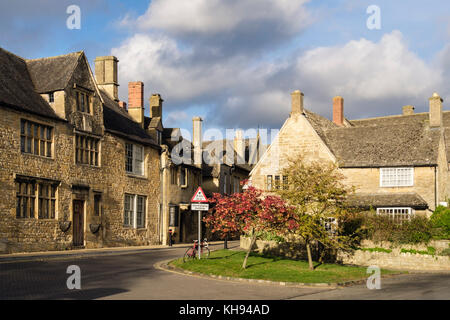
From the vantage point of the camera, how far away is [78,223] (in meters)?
31.7

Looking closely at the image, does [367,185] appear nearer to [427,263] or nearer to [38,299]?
[427,263]

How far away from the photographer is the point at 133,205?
3731 centimetres

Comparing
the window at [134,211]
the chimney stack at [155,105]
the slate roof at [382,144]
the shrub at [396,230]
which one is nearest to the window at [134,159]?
the window at [134,211]

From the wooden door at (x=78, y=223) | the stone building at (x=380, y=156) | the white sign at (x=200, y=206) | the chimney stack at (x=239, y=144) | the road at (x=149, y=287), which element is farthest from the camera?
the chimney stack at (x=239, y=144)

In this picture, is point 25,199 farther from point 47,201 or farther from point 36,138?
point 36,138

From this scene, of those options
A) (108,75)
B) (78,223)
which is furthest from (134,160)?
(108,75)

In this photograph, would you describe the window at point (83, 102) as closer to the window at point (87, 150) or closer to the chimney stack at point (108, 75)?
the window at point (87, 150)

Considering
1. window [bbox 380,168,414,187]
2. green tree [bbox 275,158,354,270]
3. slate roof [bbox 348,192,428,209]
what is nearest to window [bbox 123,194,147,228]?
slate roof [bbox 348,192,428,209]

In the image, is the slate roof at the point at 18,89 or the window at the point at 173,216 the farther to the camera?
the window at the point at 173,216

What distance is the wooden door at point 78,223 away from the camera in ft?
103

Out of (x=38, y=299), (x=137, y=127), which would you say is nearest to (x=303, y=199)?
(x=38, y=299)

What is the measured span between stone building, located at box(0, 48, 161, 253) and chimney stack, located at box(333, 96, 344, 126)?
1833 cm

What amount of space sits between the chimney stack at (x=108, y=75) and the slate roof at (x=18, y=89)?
10000 mm

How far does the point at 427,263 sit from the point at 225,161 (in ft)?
101
